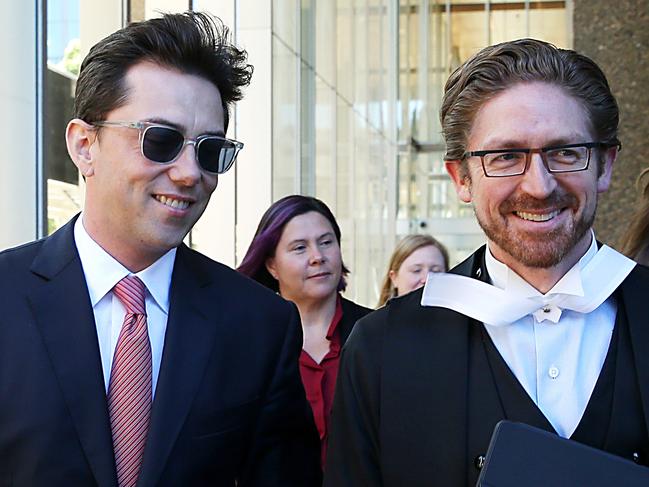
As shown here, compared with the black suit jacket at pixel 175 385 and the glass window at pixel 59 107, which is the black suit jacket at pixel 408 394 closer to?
the black suit jacket at pixel 175 385

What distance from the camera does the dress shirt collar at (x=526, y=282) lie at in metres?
2.24

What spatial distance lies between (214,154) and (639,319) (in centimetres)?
104

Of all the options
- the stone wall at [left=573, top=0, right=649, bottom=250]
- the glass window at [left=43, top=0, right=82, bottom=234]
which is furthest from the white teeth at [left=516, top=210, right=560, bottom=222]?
the stone wall at [left=573, top=0, right=649, bottom=250]

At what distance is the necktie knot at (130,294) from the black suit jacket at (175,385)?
8 cm

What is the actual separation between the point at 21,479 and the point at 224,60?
1133mm

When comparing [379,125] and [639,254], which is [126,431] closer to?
[639,254]

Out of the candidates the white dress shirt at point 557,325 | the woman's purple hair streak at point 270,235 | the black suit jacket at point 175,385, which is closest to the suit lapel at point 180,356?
the black suit jacket at point 175,385

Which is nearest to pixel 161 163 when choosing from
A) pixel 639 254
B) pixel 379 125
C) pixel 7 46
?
pixel 639 254

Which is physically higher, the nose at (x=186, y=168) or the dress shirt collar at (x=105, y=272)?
the nose at (x=186, y=168)

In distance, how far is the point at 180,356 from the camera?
2.59 m

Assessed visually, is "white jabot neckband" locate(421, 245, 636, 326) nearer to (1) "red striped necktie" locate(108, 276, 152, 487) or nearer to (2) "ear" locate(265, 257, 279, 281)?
(1) "red striped necktie" locate(108, 276, 152, 487)

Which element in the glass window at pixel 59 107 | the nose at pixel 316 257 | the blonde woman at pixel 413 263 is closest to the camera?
the nose at pixel 316 257

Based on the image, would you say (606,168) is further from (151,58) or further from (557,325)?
(151,58)

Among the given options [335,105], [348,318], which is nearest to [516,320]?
[348,318]
